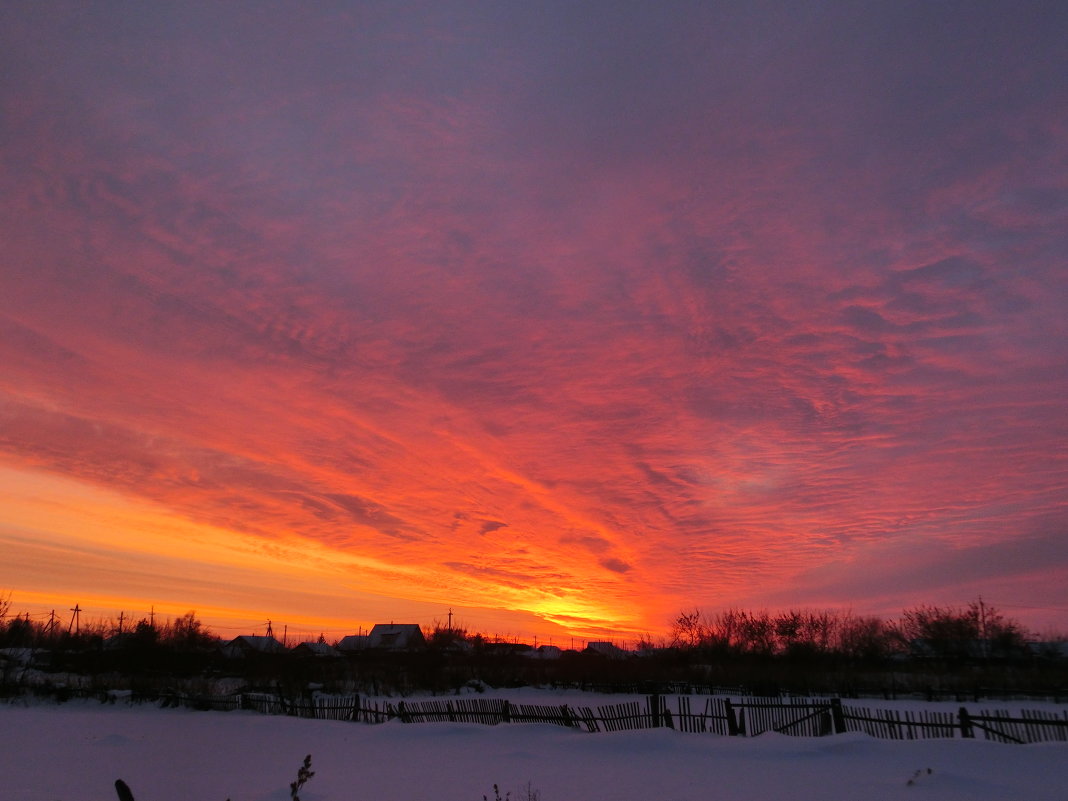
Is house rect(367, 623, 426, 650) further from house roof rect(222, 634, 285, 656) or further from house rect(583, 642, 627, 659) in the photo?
house rect(583, 642, 627, 659)

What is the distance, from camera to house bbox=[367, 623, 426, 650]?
385 ft

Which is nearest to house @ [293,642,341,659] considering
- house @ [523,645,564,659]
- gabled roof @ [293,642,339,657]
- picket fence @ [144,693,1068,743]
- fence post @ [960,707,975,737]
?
gabled roof @ [293,642,339,657]

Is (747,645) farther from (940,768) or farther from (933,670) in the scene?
→ (940,768)

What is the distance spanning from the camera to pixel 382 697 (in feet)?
169

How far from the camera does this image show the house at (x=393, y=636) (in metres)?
118

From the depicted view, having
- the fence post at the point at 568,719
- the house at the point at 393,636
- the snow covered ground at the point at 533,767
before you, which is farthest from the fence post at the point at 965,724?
the house at the point at 393,636

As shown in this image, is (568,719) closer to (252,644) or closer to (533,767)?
(533,767)

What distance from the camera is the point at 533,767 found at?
62.8ft

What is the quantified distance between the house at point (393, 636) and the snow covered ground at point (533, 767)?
3611 inches

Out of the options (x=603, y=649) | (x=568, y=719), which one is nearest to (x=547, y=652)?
(x=603, y=649)

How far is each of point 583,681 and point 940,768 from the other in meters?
37.5

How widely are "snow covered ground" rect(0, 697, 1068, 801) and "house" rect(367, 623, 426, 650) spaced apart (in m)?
91.7

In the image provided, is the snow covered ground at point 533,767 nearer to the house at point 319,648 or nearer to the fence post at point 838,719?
the fence post at point 838,719

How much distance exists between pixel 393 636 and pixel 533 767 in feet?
360
